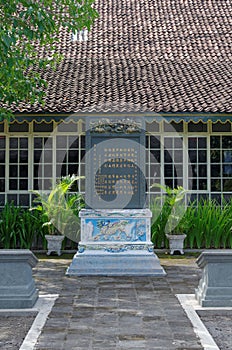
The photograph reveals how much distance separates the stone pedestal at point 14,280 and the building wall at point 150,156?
257 inches

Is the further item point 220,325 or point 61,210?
point 61,210

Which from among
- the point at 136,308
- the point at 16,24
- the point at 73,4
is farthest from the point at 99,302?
the point at 73,4

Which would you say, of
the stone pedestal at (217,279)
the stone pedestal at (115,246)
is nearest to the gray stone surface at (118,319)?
the stone pedestal at (217,279)

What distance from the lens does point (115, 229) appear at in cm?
1024

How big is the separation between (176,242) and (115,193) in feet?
8.48

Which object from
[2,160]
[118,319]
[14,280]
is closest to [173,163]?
[2,160]

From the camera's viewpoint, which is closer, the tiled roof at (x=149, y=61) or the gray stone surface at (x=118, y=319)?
the gray stone surface at (x=118, y=319)

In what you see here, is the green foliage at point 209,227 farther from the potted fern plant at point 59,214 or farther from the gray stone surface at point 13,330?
the gray stone surface at point 13,330

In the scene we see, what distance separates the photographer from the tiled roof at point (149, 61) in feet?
42.0

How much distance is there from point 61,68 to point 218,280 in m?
8.94

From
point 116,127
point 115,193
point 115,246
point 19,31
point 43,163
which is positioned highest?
point 19,31

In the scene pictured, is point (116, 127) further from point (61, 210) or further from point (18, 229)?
point (18, 229)

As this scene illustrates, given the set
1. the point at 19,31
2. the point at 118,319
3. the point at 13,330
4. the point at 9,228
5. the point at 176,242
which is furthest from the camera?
the point at 9,228

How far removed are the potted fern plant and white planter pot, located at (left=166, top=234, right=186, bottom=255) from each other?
197 cm
